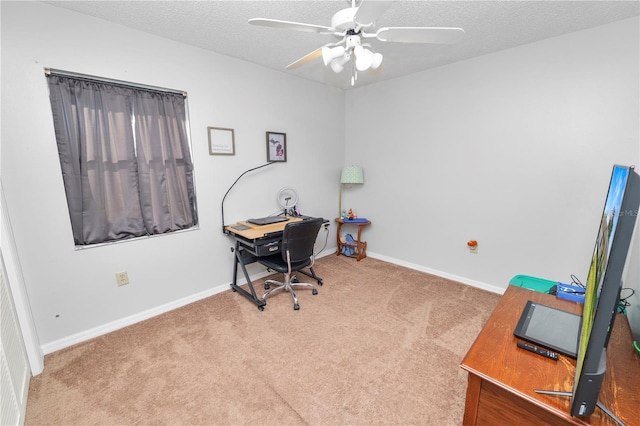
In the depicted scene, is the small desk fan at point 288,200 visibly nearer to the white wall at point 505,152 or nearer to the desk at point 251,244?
the desk at point 251,244

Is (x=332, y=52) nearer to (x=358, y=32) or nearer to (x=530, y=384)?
(x=358, y=32)

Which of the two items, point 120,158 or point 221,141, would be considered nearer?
point 120,158

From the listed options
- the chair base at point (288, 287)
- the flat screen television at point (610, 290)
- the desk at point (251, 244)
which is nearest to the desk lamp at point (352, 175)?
the desk at point (251, 244)

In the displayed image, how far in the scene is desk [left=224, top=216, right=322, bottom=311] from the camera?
98.9 inches

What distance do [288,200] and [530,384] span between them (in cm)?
272

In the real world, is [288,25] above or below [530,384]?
above

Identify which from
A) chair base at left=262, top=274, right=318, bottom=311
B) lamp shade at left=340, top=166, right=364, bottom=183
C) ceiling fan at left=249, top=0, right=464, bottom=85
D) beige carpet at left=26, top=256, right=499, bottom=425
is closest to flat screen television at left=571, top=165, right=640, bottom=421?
beige carpet at left=26, top=256, right=499, bottom=425

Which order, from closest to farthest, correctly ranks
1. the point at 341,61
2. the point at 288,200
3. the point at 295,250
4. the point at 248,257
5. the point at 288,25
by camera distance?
the point at 288,25, the point at 341,61, the point at 295,250, the point at 248,257, the point at 288,200

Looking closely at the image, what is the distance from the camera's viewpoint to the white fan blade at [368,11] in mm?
1206

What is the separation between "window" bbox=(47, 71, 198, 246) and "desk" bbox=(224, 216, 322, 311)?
19.5 inches

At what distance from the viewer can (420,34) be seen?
1.49 m

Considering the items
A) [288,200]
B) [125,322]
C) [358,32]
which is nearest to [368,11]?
[358,32]

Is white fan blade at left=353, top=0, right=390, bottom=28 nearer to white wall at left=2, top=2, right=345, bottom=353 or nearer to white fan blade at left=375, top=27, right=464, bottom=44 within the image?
white fan blade at left=375, top=27, right=464, bottom=44

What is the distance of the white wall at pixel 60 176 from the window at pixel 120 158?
0.07 meters
